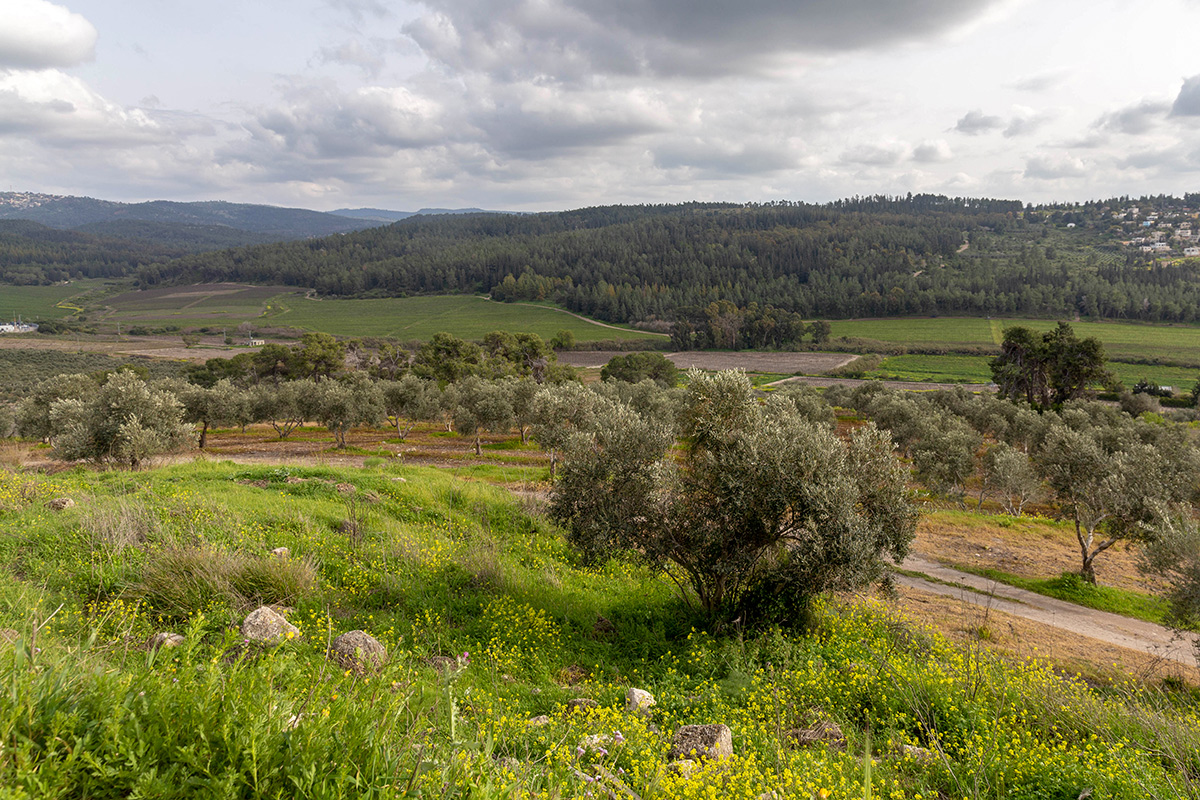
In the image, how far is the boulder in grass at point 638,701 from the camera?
7.96 metres

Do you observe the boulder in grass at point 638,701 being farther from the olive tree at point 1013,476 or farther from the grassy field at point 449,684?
the olive tree at point 1013,476

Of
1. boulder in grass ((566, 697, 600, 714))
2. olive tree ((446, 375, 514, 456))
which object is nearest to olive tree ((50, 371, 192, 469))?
olive tree ((446, 375, 514, 456))

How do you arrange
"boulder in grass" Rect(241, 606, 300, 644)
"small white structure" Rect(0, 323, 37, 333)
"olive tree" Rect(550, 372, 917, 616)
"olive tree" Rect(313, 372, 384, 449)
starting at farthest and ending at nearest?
"small white structure" Rect(0, 323, 37, 333) < "olive tree" Rect(313, 372, 384, 449) < "olive tree" Rect(550, 372, 917, 616) < "boulder in grass" Rect(241, 606, 300, 644)

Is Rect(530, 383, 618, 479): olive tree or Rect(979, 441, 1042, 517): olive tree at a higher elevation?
Rect(530, 383, 618, 479): olive tree

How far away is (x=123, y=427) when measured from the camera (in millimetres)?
20750

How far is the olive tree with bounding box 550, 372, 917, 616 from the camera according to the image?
1118 centimetres

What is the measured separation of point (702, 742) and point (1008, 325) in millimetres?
164213

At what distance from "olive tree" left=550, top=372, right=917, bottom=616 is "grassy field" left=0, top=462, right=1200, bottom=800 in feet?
4.52

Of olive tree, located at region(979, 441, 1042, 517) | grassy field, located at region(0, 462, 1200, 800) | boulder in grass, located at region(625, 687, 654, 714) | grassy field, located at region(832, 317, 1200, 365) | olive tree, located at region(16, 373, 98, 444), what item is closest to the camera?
grassy field, located at region(0, 462, 1200, 800)

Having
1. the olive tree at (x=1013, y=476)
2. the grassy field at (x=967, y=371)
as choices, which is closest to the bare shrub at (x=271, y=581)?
the olive tree at (x=1013, y=476)

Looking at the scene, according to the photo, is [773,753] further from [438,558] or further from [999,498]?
[999,498]

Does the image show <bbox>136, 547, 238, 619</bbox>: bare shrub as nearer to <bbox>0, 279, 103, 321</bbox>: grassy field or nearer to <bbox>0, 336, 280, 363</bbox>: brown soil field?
<bbox>0, 336, 280, 363</bbox>: brown soil field

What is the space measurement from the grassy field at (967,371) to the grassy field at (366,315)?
62.8 meters

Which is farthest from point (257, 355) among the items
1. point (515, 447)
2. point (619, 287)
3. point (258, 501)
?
point (619, 287)
